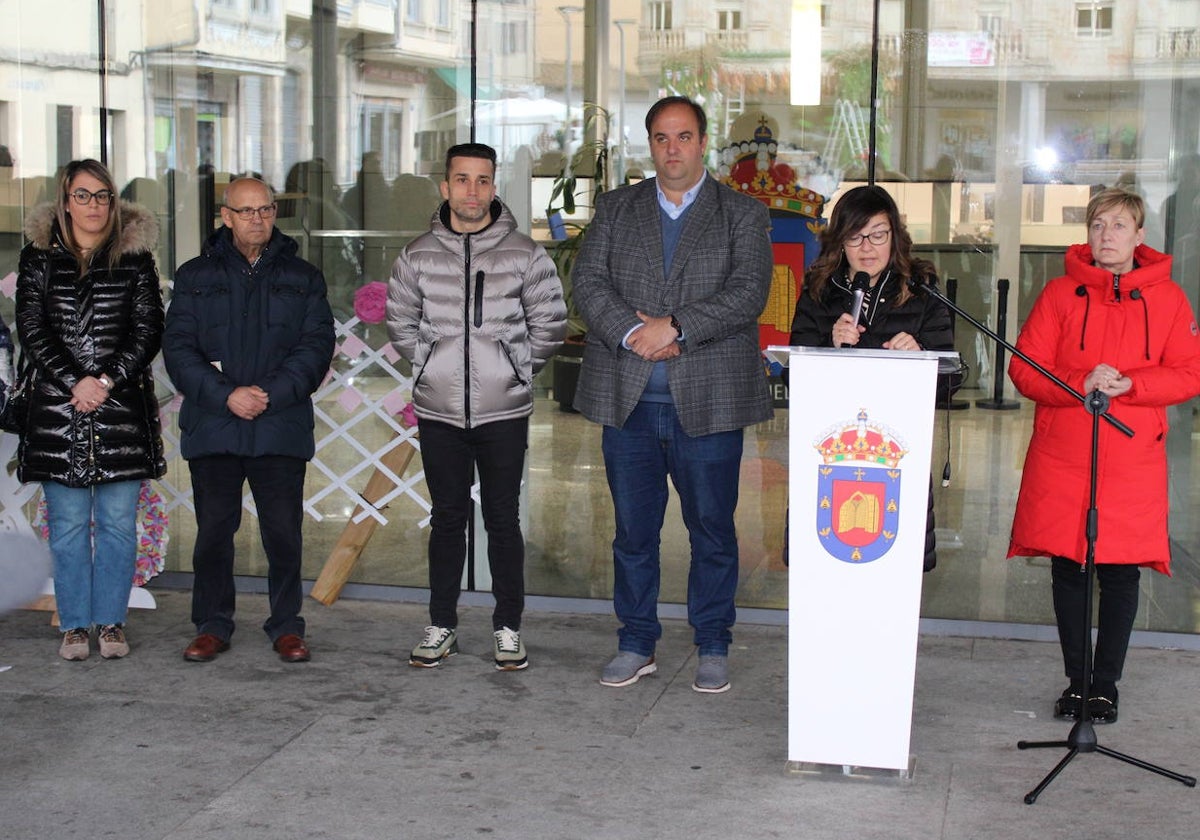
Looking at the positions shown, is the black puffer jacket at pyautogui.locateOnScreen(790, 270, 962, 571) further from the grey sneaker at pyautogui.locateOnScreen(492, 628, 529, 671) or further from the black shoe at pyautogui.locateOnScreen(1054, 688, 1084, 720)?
the grey sneaker at pyautogui.locateOnScreen(492, 628, 529, 671)

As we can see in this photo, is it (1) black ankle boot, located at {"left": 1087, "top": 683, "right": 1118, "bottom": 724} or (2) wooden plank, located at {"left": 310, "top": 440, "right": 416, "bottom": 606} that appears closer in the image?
(1) black ankle boot, located at {"left": 1087, "top": 683, "right": 1118, "bottom": 724}

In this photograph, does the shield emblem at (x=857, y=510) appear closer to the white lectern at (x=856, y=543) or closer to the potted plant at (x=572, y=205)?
the white lectern at (x=856, y=543)

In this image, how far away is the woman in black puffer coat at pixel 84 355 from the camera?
4758mm

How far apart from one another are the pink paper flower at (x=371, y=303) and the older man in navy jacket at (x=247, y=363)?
81cm

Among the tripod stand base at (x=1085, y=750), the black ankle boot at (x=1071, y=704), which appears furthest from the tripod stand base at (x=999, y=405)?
the tripod stand base at (x=1085, y=750)

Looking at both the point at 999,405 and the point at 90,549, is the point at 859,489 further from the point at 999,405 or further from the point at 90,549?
the point at 90,549

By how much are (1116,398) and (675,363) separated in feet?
3.91

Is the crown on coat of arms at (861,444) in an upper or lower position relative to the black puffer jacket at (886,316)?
lower

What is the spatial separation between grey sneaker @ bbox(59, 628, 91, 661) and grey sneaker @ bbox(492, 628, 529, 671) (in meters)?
1.29

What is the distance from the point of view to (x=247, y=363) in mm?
4734

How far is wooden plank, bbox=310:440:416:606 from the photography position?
18.5ft

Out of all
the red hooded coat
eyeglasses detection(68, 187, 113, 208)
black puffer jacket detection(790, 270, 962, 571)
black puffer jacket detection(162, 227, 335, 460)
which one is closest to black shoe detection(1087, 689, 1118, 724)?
the red hooded coat

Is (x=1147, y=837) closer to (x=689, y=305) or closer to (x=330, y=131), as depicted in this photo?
(x=689, y=305)

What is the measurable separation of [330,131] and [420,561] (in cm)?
162
